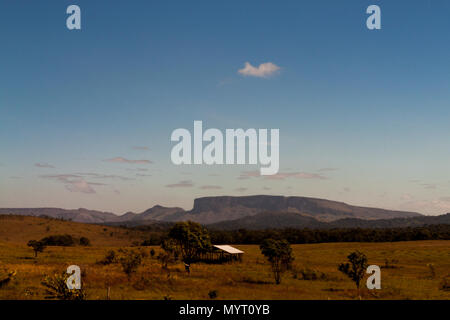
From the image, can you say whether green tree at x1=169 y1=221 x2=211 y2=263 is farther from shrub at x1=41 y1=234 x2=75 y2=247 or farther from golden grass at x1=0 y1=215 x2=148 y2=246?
golden grass at x1=0 y1=215 x2=148 y2=246

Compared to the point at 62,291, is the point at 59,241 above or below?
below

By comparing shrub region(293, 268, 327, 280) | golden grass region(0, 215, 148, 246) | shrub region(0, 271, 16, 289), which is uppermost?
shrub region(0, 271, 16, 289)

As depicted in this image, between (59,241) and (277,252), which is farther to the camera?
(59,241)

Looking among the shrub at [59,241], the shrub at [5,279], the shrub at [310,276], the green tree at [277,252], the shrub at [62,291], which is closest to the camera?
the shrub at [62,291]

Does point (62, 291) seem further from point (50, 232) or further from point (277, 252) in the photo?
point (50, 232)

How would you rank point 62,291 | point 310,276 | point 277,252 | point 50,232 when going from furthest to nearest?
point 50,232, point 310,276, point 277,252, point 62,291

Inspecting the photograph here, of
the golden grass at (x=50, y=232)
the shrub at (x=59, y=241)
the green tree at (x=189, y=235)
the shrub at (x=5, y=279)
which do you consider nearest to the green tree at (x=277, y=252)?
the green tree at (x=189, y=235)

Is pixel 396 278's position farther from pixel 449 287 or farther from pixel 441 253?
pixel 441 253

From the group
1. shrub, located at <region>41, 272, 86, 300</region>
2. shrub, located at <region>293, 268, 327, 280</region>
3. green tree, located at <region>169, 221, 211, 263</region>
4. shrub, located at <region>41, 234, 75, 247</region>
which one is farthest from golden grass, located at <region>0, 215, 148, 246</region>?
shrub, located at <region>41, 272, 86, 300</region>

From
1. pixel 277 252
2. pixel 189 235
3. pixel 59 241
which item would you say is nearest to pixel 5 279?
pixel 189 235

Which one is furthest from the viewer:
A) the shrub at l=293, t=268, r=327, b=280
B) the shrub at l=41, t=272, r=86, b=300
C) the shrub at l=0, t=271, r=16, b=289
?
the shrub at l=293, t=268, r=327, b=280

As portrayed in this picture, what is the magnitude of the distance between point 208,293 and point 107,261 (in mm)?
39904

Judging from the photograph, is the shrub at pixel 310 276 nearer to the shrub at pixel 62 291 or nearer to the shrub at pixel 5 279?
the shrub at pixel 62 291
